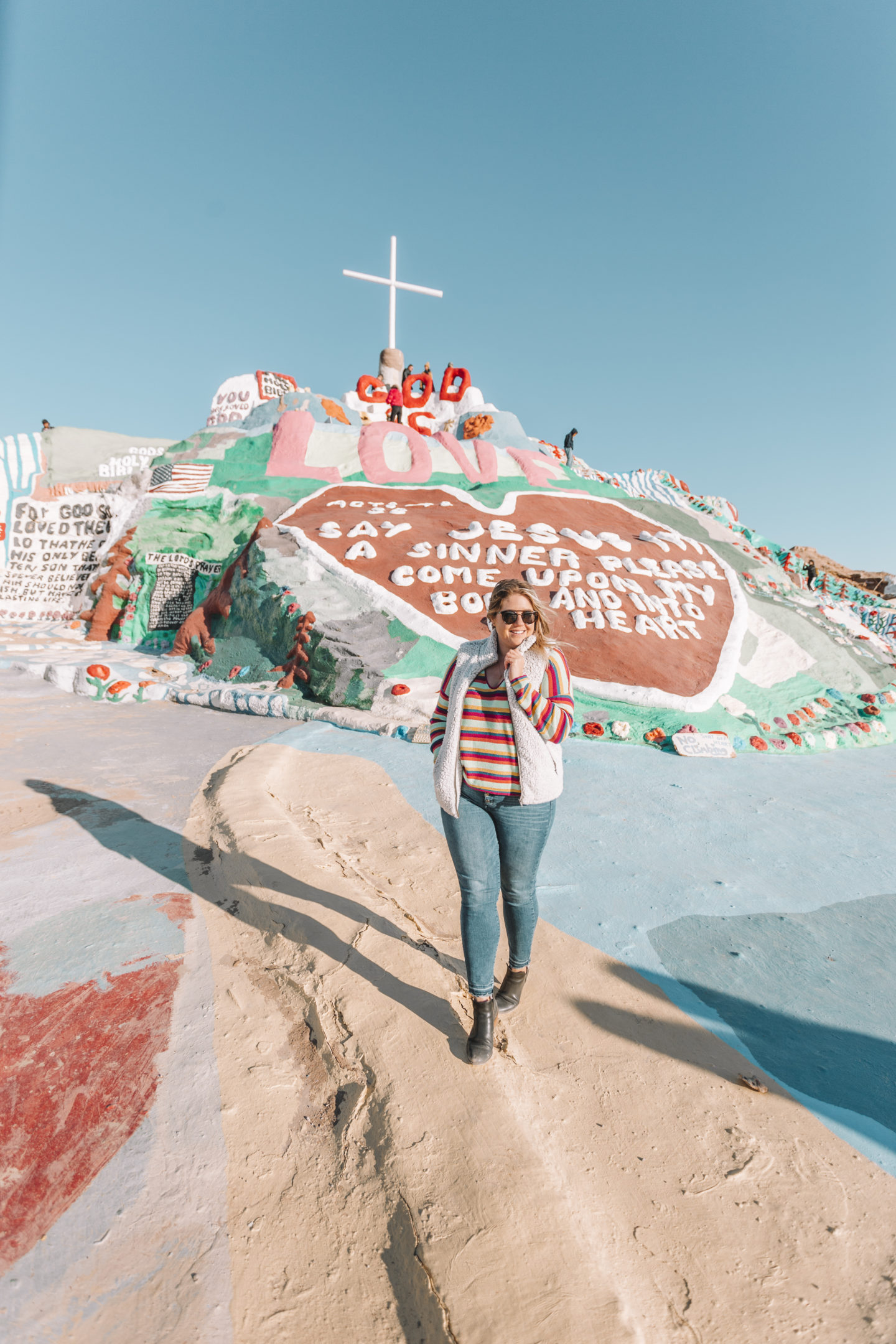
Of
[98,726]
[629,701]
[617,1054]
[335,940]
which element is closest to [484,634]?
[629,701]

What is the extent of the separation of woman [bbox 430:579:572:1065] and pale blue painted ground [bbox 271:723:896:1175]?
0.95 metres

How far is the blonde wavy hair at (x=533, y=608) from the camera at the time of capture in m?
2.16

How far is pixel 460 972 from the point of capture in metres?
2.60

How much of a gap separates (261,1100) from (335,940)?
785mm

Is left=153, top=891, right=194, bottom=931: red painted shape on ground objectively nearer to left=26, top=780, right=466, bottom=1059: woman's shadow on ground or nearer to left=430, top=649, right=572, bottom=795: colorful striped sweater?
left=26, top=780, right=466, bottom=1059: woman's shadow on ground

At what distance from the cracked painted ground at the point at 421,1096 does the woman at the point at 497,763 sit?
0.38 m

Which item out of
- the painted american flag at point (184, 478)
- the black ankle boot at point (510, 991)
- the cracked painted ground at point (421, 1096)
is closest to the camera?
the cracked painted ground at point (421, 1096)

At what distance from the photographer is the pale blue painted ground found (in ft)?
7.43

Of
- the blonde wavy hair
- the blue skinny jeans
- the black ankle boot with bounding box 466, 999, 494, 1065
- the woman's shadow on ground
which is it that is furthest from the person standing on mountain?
the black ankle boot with bounding box 466, 999, 494, 1065

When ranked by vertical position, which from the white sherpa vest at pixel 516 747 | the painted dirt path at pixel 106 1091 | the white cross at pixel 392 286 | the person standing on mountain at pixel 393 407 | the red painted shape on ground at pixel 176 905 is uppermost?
the white cross at pixel 392 286

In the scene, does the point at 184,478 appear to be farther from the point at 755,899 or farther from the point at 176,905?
the point at 755,899

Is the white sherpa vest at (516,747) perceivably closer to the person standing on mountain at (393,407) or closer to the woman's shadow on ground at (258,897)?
the woman's shadow on ground at (258,897)

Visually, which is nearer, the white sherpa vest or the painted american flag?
the white sherpa vest

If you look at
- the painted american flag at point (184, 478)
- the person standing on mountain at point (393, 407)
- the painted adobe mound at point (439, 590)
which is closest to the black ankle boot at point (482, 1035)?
the painted adobe mound at point (439, 590)
